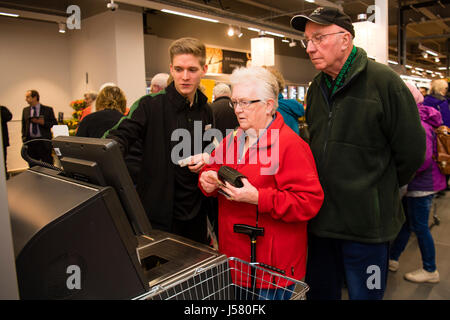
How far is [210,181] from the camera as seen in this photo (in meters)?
1.46

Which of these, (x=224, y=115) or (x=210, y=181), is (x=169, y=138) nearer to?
(x=210, y=181)

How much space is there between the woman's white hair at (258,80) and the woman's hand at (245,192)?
385 mm

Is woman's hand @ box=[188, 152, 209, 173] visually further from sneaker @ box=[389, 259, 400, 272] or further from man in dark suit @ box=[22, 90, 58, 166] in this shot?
man in dark suit @ box=[22, 90, 58, 166]

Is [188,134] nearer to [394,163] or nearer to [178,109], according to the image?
[178,109]

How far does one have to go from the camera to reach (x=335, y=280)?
5.89 feet

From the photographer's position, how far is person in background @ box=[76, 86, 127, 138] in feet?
10.8

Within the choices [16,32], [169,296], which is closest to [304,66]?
[16,32]

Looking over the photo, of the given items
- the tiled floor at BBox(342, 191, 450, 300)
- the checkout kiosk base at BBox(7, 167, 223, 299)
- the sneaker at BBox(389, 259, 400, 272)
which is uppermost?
the checkout kiosk base at BBox(7, 167, 223, 299)

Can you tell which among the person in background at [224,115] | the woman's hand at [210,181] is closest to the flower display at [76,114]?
the person in background at [224,115]

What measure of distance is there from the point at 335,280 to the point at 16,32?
31.7 ft

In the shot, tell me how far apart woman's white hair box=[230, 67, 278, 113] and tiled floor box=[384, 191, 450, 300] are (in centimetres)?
236

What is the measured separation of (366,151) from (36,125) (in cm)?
727

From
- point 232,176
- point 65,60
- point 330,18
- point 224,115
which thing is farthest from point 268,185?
point 65,60

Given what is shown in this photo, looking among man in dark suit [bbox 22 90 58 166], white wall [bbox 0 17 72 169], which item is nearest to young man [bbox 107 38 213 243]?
man in dark suit [bbox 22 90 58 166]
